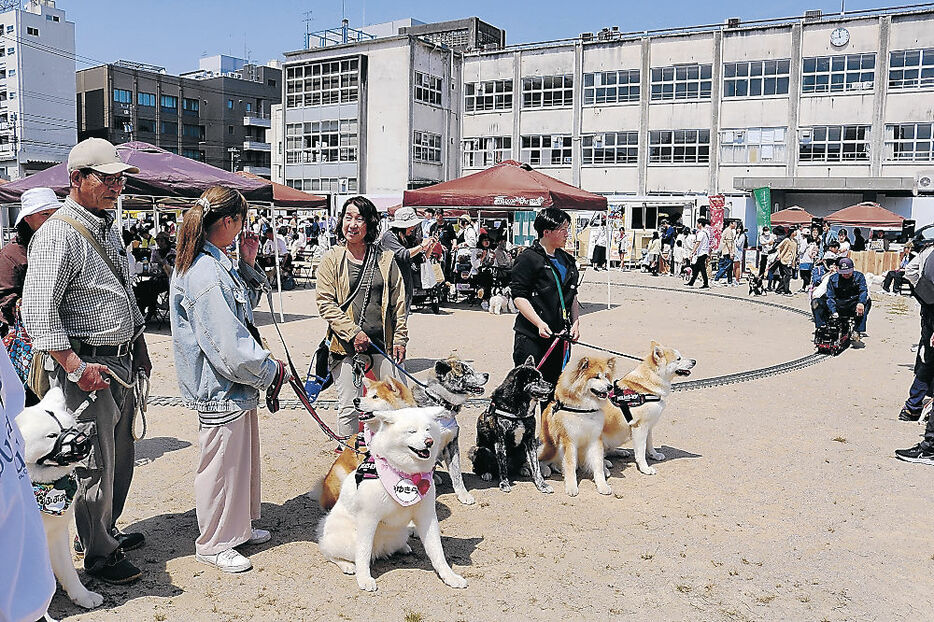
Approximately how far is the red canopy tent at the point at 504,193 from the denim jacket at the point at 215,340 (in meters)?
11.1

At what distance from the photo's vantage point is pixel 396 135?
46312mm

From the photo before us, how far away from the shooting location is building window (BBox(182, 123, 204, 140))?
75.8 m

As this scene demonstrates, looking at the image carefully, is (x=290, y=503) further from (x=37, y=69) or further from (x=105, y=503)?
(x=37, y=69)

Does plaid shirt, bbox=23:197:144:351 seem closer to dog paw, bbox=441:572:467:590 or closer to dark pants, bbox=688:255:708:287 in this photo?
dog paw, bbox=441:572:467:590

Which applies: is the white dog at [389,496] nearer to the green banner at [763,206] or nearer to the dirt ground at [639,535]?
the dirt ground at [639,535]

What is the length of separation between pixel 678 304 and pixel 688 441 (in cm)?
1179

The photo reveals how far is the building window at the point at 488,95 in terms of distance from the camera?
153ft

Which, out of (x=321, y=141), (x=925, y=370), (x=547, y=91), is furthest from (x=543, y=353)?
(x=321, y=141)

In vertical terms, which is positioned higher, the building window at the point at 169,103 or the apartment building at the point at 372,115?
the building window at the point at 169,103

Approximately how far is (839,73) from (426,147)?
930 inches

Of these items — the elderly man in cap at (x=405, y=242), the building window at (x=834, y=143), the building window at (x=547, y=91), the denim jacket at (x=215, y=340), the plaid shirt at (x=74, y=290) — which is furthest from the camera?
the building window at (x=547, y=91)

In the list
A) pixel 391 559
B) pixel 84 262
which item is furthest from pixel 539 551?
pixel 84 262

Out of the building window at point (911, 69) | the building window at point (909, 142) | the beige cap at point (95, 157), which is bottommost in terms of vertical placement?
the beige cap at point (95, 157)

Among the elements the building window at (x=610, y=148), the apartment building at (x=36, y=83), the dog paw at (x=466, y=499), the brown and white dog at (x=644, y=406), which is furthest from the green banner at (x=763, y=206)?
the apartment building at (x=36, y=83)
